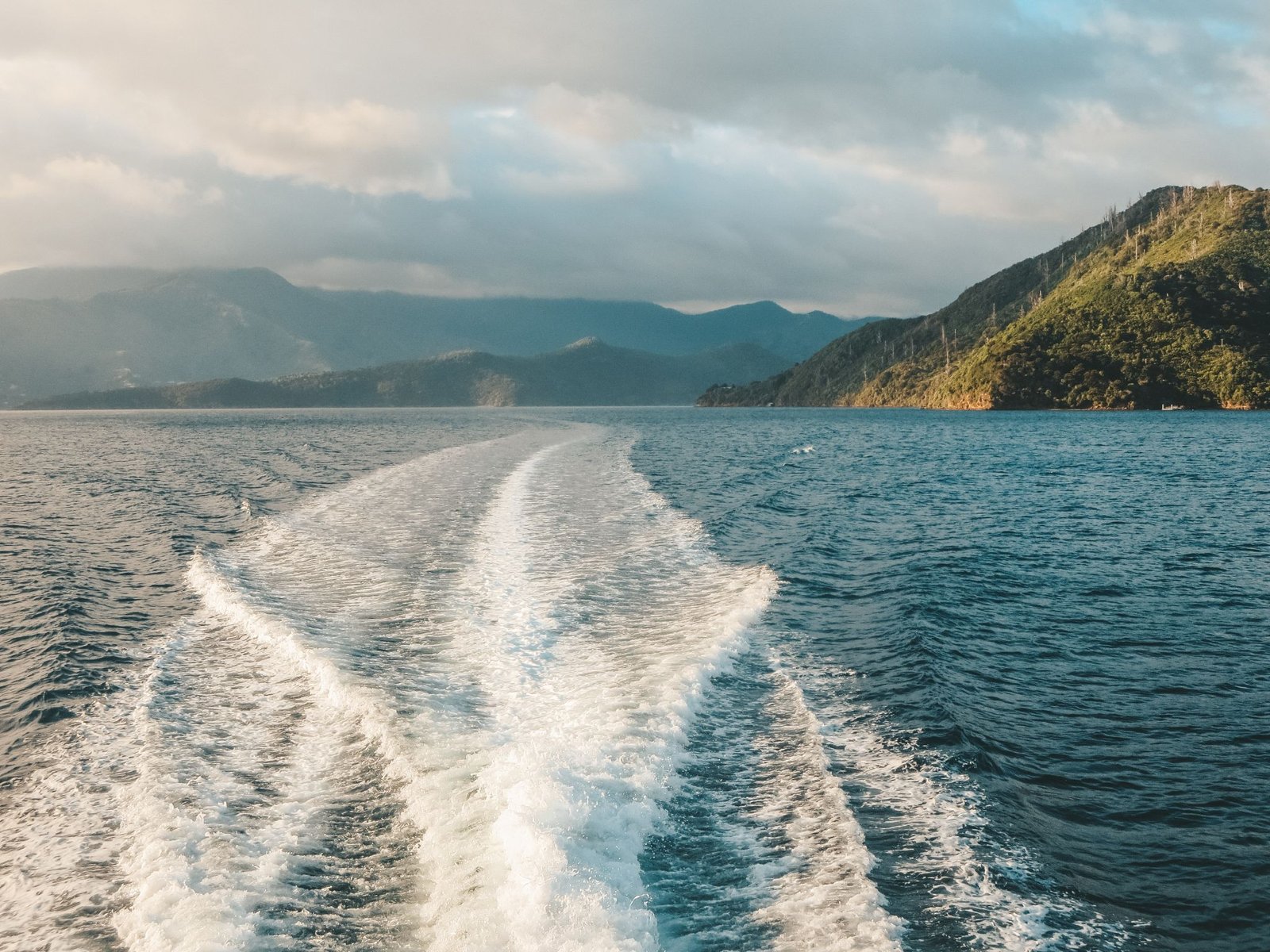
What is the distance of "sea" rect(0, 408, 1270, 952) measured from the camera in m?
7.62

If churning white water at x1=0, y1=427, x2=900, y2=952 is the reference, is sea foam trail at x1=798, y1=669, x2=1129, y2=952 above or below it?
below

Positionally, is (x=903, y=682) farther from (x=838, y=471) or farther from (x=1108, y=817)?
(x=838, y=471)

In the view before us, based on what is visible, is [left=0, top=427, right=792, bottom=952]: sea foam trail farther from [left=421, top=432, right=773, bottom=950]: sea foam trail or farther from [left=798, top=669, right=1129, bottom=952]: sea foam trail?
[left=798, top=669, right=1129, bottom=952]: sea foam trail

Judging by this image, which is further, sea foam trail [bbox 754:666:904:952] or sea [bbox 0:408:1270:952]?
sea [bbox 0:408:1270:952]

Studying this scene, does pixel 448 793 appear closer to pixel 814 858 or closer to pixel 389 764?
pixel 389 764

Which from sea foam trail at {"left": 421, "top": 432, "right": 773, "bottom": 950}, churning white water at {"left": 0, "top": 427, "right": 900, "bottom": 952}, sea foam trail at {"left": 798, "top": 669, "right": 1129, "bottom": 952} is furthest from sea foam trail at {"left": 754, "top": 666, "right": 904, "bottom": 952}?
sea foam trail at {"left": 421, "top": 432, "right": 773, "bottom": 950}

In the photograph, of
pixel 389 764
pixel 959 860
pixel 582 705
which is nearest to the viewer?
pixel 959 860

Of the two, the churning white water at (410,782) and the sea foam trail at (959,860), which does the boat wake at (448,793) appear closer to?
the churning white water at (410,782)

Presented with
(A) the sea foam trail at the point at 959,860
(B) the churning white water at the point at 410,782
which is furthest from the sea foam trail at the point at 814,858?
(A) the sea foam trail at the point at 959,860

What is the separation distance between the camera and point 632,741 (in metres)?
11.1

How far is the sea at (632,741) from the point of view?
7621 mm

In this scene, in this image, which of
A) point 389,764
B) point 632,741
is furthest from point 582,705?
point 389,764

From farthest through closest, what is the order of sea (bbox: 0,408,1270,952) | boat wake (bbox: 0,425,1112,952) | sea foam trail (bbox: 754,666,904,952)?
sea (bbox: 0,408,1270,952), boat wake (bbox: 0,425,1112,952), sea foam trail (bbox: 754,666,904,952)

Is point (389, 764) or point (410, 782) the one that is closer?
point (410, 782)
